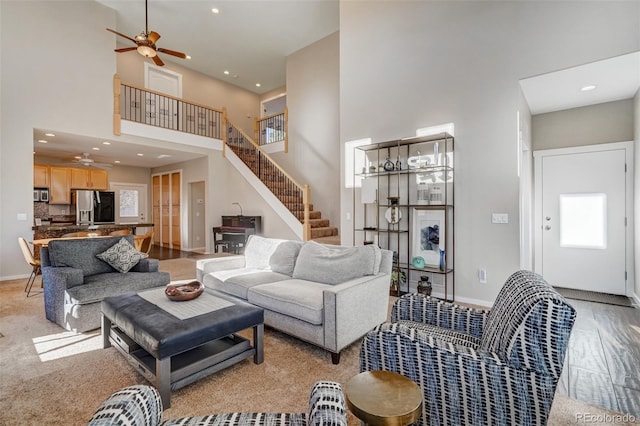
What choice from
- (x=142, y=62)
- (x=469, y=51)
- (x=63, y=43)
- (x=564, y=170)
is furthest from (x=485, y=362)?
(x=142, y=62)

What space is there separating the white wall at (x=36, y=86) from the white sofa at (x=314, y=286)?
13.8ft

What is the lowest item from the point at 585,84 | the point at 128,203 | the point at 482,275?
the point at 482,275

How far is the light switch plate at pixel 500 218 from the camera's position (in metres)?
3.65

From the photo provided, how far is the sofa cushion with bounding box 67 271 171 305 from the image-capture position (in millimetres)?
2977

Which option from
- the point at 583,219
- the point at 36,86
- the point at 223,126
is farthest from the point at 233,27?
the point at 583,219

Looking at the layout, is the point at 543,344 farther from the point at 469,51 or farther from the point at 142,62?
the point at 142,62

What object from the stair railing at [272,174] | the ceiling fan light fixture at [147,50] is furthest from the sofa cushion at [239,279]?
the ceiling fan light fixture at [147,50]

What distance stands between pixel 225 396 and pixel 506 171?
3711 millimetres

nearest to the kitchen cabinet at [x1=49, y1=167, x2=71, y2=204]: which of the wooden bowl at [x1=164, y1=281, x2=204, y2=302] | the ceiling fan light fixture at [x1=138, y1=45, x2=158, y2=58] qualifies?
the ceiling fan light fixture at [x1=138, y1=45, x2=158, y2=58]

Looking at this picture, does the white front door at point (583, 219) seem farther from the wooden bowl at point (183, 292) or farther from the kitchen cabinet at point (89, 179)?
the kitchen cabinet at point (89, 179)

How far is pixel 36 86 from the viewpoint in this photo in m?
5.46

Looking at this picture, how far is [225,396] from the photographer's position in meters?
1.97

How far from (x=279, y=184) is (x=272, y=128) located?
2245 mm

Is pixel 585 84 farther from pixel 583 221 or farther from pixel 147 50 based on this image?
pixel 147 50
